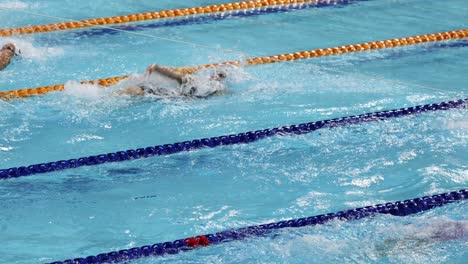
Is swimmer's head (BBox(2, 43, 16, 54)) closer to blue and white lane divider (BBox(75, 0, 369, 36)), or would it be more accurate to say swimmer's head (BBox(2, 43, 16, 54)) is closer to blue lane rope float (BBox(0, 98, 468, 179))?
blue and white lane divider (BBox(75, 0, 369, 36))

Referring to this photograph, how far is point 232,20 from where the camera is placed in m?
6.40

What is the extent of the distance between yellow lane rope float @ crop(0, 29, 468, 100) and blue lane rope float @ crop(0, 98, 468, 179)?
34.9 inches

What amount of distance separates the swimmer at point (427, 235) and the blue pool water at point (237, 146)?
0.04 feet

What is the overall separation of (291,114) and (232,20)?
1742 millimetres

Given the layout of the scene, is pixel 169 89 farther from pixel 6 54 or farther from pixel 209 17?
pixel 209 17

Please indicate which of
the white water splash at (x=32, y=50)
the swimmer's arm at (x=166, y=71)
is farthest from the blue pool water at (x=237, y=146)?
the swimmer's arm at (x=166, y=71)

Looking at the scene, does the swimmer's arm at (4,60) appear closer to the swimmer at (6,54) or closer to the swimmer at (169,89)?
the swimmer at (6,54)

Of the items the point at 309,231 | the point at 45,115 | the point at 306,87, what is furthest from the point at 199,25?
the point at 309,231

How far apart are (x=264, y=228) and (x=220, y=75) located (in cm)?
157

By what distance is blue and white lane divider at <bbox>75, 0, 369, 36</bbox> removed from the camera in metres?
6.07

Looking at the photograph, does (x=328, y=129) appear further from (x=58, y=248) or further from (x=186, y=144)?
(x=58, y=248)

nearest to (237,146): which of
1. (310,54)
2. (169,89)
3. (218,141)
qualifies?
(218,141)

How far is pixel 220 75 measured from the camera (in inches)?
201

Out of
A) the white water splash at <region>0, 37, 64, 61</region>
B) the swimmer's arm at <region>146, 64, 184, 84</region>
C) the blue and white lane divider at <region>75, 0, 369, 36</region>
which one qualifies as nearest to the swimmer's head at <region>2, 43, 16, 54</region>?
the white water splash at <region>0, 37, 64, 61</region>
